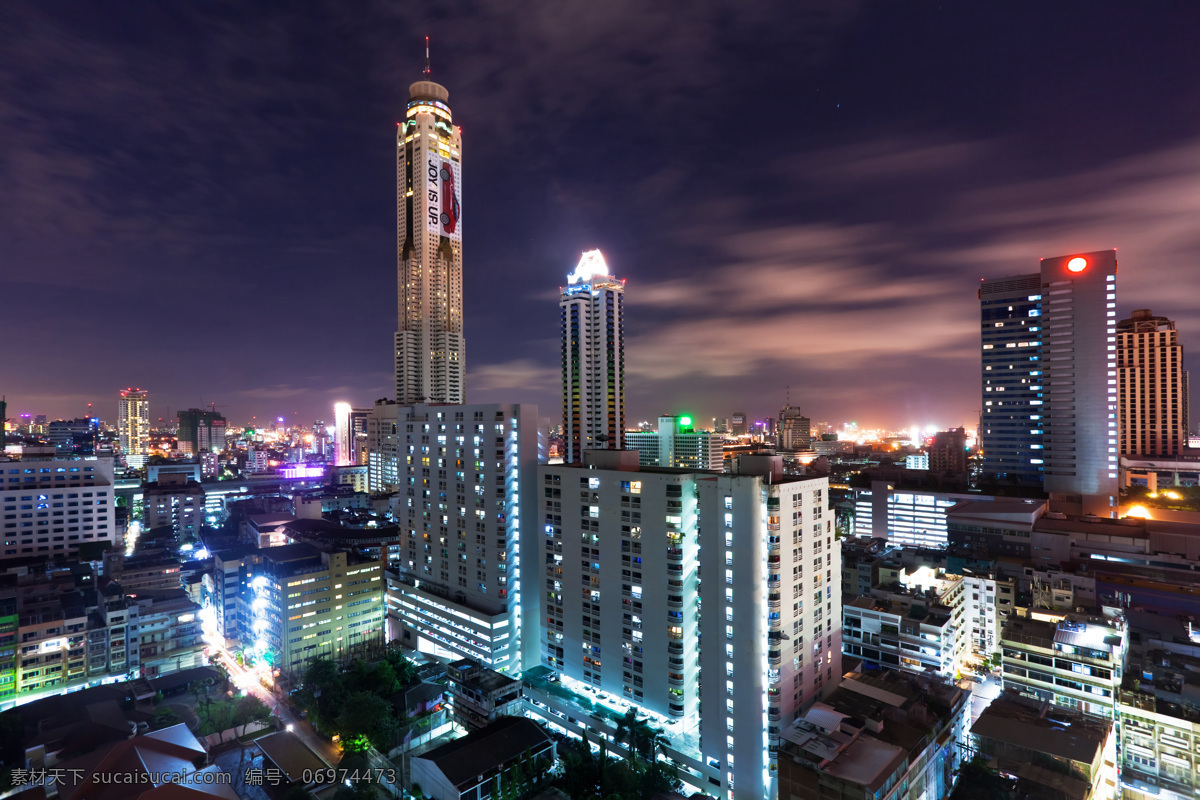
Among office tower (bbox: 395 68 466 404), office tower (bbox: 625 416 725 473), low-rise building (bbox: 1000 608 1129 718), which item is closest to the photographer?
low-rise building (bbox: 1000 608 1129 718)

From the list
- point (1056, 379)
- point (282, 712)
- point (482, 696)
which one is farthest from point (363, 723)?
point (1056, 379)

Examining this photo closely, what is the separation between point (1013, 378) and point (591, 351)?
70.1m

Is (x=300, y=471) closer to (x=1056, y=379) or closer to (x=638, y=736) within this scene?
(x=638, y=736)

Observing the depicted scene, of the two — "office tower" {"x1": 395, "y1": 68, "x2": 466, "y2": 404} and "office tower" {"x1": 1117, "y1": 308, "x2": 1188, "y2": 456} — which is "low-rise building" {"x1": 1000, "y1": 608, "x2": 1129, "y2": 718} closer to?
"office tower" {"x1": 1117, "y1": 308, "x2": 1188, "y2": 456}

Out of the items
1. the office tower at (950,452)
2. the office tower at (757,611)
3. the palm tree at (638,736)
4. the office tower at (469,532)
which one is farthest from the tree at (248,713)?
the office tower at (950,452)

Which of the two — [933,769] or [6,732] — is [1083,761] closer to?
[933,769]

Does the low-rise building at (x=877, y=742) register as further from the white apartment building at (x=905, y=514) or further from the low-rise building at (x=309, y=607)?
the white apartment building at (x=905, y=514)

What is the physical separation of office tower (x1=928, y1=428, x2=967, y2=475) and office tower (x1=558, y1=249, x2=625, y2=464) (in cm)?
6709

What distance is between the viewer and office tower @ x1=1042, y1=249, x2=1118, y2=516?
251ft

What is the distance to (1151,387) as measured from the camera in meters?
109

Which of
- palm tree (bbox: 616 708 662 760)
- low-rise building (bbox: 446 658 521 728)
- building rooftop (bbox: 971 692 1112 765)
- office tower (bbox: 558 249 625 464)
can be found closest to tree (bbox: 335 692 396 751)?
low-rise building (bbox: 446 658 521 728)

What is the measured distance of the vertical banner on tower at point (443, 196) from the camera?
130 m

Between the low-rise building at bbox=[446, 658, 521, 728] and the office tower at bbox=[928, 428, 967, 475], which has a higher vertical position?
the office tower at bbox=[928, 428, 967, 475]

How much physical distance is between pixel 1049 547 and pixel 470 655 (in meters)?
66.0
